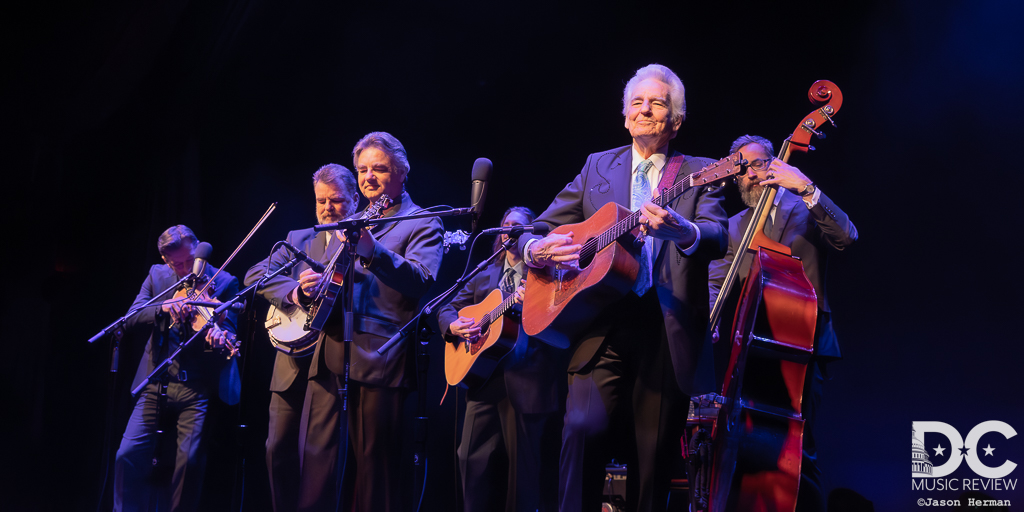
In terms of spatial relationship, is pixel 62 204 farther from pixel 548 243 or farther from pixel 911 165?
pixel 911 165

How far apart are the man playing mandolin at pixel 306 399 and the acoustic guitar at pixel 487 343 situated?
759mm

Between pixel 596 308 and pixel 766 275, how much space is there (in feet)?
2.73

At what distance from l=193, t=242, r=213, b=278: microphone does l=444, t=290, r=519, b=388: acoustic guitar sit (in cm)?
215

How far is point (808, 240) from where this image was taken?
137 inches

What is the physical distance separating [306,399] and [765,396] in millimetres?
2274

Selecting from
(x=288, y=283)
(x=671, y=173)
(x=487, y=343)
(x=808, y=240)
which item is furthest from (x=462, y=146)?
(x=671, y=173)

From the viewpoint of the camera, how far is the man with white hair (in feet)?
7.26

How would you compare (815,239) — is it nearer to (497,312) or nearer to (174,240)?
(497,312)

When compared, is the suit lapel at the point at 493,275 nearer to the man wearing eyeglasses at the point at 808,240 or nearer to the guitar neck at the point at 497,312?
the guitar neck at the point at 497,312

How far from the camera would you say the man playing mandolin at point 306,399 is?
11.3 feet

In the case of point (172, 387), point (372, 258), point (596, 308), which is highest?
point (372, 258)

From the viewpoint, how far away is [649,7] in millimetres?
5273

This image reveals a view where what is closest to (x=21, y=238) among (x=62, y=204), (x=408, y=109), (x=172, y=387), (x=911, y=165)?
(x=62, y=204)

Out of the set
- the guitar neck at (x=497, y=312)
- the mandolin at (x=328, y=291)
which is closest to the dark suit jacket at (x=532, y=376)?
the guitar neck at (x=497, y=312)
